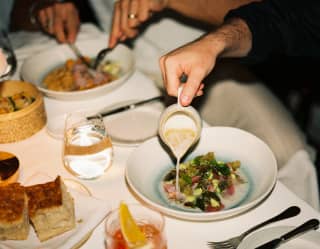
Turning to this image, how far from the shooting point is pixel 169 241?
110 centimetres

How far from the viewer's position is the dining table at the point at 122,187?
112cm

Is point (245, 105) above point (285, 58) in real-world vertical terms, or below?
above

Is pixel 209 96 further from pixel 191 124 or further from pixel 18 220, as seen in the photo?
pixel 18 220

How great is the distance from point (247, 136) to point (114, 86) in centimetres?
54

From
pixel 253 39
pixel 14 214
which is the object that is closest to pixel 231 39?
pixel 253 39

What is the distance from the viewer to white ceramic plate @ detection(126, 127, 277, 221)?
1.12 metres

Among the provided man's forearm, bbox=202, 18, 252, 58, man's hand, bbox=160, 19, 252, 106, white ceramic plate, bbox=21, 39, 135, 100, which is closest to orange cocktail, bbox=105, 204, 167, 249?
man's hand, bbox=160, 19, 252, 106

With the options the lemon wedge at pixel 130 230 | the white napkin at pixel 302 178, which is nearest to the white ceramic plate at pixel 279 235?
the lemon wedge at pixel 130 230

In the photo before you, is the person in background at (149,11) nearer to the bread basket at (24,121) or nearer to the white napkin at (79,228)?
the bread basket at (24,121)

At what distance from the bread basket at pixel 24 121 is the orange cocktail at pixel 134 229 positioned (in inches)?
21.8

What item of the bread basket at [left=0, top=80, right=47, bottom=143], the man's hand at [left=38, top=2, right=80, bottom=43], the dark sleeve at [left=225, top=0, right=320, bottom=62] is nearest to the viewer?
the bread basket at [left=0, top=80, right=47, bottom=143]

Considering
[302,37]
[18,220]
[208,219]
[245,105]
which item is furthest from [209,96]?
[18,220]

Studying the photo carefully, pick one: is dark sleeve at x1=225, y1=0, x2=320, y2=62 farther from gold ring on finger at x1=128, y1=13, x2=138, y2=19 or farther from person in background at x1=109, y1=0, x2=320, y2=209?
→ gold ring on finger at x1=128, y1=13, x2=138, y2=19

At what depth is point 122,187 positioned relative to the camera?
129 centimetres
